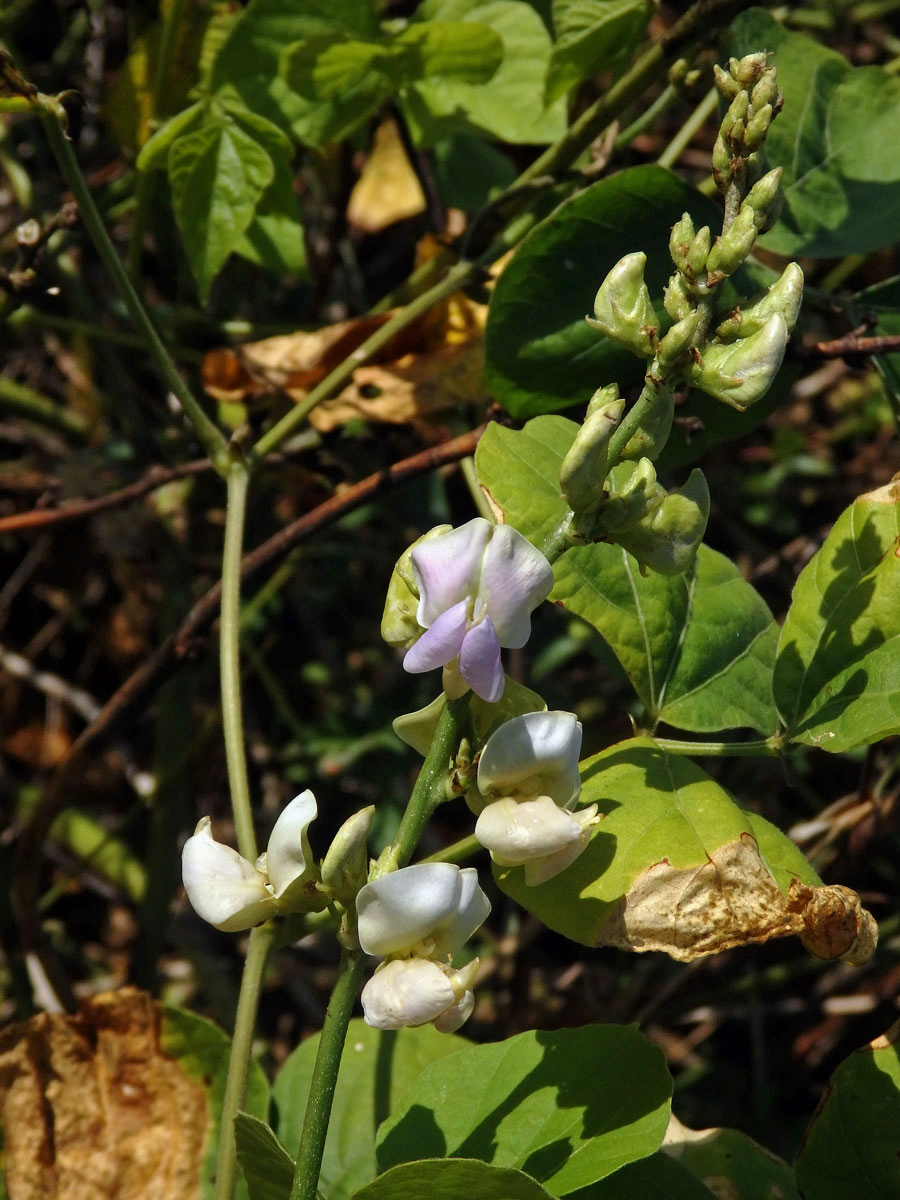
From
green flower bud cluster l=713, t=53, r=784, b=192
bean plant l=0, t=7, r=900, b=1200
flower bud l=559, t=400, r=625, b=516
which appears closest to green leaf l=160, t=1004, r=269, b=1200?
bean plant l=0, t=7, r=900, b=1200

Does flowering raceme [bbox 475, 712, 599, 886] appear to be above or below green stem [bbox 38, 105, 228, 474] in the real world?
below

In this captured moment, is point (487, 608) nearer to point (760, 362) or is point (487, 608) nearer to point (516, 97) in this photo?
point (760, 362)

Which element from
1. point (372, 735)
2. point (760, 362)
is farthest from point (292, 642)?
point (760, 362)

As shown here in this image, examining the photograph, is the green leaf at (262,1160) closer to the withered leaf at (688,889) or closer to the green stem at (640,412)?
the withered leaf at (688,889)

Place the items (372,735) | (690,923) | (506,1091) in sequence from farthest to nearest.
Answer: (372,735), (506,1091), (690,923)

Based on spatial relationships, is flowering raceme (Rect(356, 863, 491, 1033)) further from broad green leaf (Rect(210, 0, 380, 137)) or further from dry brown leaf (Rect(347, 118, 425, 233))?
dry brown leaf (Rect(347, 118, 425, 233))

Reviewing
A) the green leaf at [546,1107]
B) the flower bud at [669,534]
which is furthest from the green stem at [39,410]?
the flower bud at [669,534]
